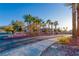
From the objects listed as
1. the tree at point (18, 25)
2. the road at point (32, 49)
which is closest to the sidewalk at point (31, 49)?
the road at point (32, 49)

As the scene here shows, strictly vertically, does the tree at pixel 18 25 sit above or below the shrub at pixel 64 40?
above

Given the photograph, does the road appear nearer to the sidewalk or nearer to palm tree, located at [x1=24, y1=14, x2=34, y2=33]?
the sidewalk

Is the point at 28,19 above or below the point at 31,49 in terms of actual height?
above

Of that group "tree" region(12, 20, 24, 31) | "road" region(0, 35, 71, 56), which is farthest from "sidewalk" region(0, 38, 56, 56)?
"tree" region(12, 20, 24, 31)

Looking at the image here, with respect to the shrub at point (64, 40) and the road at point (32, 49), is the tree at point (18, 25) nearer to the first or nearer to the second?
the road at point (32, 49)

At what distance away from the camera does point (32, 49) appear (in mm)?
2863

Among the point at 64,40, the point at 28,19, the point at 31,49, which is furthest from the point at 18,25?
the point at 64,40

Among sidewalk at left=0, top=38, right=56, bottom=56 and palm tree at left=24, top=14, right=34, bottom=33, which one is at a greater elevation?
palm tree at left=24, top=14, right=34, bottom=33

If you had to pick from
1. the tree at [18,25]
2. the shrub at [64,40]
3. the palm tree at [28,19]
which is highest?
the palm tree at [28,19]

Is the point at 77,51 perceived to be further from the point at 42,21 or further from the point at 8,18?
the point at 8,18

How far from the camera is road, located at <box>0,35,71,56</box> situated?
285cm

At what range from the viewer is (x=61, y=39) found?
9.41 feet

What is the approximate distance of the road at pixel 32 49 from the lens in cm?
285

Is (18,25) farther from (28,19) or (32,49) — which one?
(32,49)
